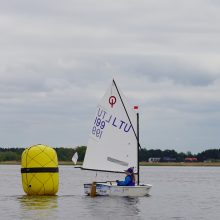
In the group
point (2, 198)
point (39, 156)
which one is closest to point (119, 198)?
point (39, 156)

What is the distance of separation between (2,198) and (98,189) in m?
7.20

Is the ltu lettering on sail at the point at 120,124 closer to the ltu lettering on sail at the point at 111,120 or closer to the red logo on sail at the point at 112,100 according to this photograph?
the ltu lettering on sail at the point at 111,120

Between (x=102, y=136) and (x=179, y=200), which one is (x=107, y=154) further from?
(x=179, y=200)

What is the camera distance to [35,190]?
4994 cm

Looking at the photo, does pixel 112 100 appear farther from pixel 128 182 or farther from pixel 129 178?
pixel 128 182

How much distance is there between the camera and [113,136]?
53938mm

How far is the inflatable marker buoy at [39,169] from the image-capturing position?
49125 mm

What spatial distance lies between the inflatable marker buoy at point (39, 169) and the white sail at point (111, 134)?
4.32 metres

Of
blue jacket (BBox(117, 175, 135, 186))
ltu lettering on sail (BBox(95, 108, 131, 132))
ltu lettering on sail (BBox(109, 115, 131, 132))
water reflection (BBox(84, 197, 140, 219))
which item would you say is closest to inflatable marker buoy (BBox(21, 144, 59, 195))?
water reflection (BBox(84, 197, 140, 219))

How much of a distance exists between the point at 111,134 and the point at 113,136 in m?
0.18

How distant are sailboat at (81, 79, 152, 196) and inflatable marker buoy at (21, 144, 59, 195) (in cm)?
404

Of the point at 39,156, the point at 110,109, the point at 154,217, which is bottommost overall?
the point at 154,217

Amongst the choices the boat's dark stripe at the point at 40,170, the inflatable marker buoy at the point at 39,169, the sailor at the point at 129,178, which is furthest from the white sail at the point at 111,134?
the boat's dark stripe at the point at 40,170

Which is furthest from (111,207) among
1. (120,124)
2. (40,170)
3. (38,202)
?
(120,124)
